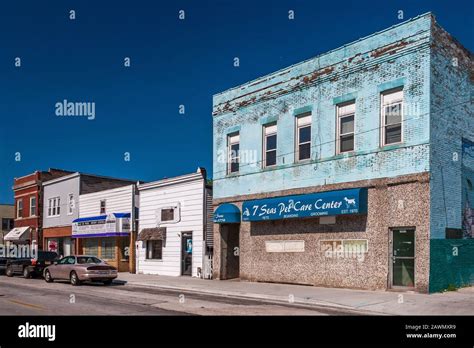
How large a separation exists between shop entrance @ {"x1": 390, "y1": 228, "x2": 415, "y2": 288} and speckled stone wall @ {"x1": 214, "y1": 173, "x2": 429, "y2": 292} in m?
0.25

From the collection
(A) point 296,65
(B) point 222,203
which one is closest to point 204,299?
(B) point 222,203

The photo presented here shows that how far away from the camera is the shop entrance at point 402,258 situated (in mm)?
17734

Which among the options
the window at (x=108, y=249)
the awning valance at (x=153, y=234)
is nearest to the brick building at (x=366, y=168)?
the awning valance at (x=153, y=234)

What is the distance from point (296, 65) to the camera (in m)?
22.4

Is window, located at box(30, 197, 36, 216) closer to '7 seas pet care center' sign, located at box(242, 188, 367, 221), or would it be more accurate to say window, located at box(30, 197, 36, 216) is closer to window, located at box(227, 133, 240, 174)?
window, located at box(227, 133, 240, 174)

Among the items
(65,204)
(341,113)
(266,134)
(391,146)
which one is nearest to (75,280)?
(266,134)

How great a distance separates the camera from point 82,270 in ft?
74.3

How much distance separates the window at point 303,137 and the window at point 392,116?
358cm

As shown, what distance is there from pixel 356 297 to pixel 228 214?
356 inches

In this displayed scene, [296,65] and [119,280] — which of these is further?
[119,280]

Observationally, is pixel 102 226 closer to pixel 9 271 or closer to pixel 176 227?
pixel 9 271

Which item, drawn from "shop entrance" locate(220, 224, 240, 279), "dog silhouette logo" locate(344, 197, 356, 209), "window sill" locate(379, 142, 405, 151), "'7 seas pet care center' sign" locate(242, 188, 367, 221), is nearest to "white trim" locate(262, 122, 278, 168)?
"'7 seas pet care center' sign" locate(242, 188, 367, 221)

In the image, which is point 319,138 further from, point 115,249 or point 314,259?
point 115,249
